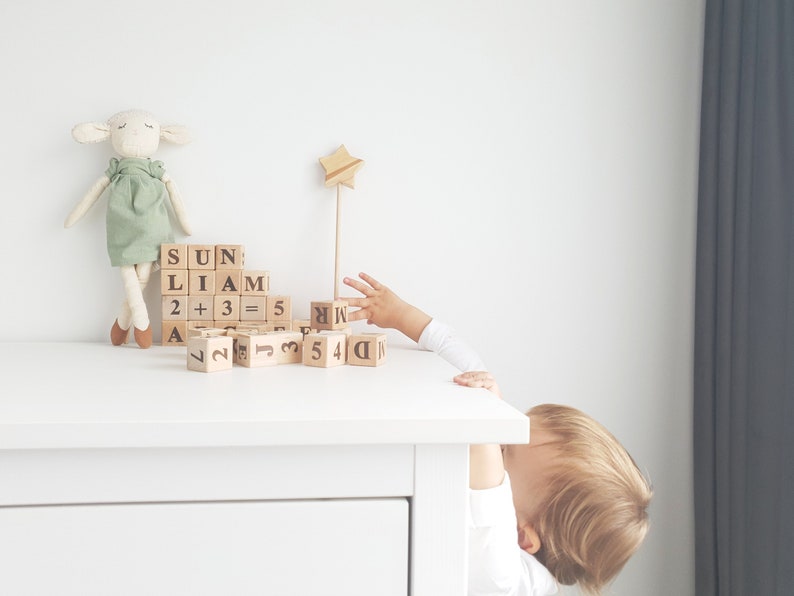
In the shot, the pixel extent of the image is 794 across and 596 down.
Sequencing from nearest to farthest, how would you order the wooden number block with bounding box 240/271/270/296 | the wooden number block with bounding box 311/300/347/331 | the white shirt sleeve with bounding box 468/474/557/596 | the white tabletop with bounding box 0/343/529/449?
1. the white tabletop with bounding box 0/343/529/449
2. the white shirt sleeve with bounding box 468/474/557/596
3. the wooden number block with bounding box 311/300/347/331
4. the wooden number block with bounding box 240/271/270/296

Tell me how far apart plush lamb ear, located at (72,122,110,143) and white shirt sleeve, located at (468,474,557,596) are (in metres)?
0.86

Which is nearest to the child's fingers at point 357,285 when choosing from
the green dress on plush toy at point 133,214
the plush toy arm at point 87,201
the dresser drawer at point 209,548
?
the green dress on plush toy at point 133,214

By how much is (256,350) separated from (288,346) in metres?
0.06

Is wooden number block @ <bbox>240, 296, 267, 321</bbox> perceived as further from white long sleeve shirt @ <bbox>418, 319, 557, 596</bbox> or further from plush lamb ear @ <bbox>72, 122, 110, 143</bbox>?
white long sleeve shirt @ <bbox>418, 319, 557, 596</bbox>

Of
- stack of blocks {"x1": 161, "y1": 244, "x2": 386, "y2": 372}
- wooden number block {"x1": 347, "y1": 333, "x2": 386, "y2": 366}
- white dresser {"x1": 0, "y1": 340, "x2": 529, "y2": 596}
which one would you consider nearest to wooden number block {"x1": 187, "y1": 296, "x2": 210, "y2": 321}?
stack of blocks {"x1": 161, "y1": 244, "x2": 386, "y2": 372}

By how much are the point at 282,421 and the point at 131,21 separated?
3.00ft

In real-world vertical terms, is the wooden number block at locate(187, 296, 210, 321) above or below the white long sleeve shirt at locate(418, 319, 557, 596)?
above

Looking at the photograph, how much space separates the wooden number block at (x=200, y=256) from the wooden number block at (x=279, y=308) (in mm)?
123

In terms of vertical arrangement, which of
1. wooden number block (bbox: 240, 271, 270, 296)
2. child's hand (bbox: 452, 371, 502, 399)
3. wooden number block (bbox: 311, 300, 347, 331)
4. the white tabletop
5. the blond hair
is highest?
wooden number block (bbox: 240, 271, 270, 296)

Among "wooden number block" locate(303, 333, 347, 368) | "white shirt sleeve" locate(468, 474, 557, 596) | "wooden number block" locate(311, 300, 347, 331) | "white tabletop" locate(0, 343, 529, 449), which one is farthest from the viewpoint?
"wooden number block" locate(311, 300, 347, 331)

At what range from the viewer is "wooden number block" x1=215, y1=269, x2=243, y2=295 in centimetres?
119

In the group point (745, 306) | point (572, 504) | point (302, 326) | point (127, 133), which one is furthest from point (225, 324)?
point (745, 306)

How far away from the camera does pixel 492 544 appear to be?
0.85 metres

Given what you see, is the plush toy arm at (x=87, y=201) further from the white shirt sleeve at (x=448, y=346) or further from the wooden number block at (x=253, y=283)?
the white shirt sleeve at (x=448, y=346)
